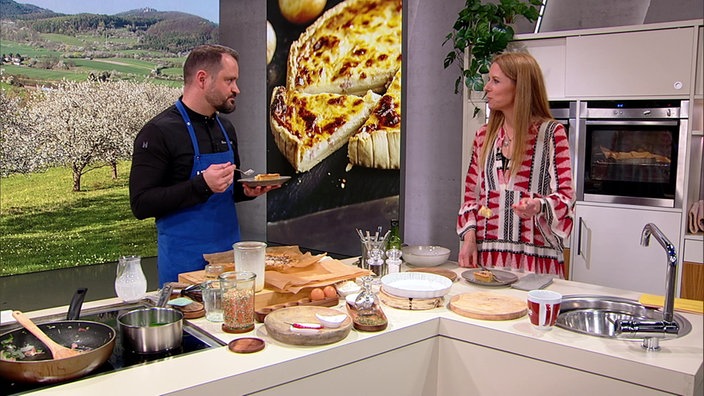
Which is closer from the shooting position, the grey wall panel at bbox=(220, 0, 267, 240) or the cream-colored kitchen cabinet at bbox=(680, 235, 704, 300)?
the cream-colored kitchen cabinet at bbox=(680, 235, 704, 300)

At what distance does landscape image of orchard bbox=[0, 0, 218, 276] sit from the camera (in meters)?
6.07

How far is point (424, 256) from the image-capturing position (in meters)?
2.60

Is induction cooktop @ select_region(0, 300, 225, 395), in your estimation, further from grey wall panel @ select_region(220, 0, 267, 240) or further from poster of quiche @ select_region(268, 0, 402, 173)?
grey wall panel @ select_region(220, 0, 267, 240)

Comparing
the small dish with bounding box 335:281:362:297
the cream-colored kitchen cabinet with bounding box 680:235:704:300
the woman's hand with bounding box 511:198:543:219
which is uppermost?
the woman's hand with bounding box 511:198:543:219

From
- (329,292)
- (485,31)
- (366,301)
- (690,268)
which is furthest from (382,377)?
(485,31)

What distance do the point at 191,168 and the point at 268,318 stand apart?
1.16m

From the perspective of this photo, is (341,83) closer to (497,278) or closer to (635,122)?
(635,122)

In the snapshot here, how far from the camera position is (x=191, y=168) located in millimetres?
2758

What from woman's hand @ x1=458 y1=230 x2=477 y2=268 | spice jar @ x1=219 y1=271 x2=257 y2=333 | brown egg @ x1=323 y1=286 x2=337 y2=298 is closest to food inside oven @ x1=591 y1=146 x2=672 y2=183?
woman's hand @ x1=458 y1=230 x2=477 y2=268

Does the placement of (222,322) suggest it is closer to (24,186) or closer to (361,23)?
(361,23)

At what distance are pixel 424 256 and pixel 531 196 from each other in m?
0.52

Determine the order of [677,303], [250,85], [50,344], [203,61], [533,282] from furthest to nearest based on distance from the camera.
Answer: [250,85] → [203,61] → [533,282] → [677,303] → [50,344]

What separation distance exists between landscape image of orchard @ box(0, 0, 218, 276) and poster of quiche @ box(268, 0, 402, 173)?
1.77 metres

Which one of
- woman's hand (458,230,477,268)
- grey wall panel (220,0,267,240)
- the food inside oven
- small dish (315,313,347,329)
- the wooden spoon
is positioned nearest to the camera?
the wooden spoon
